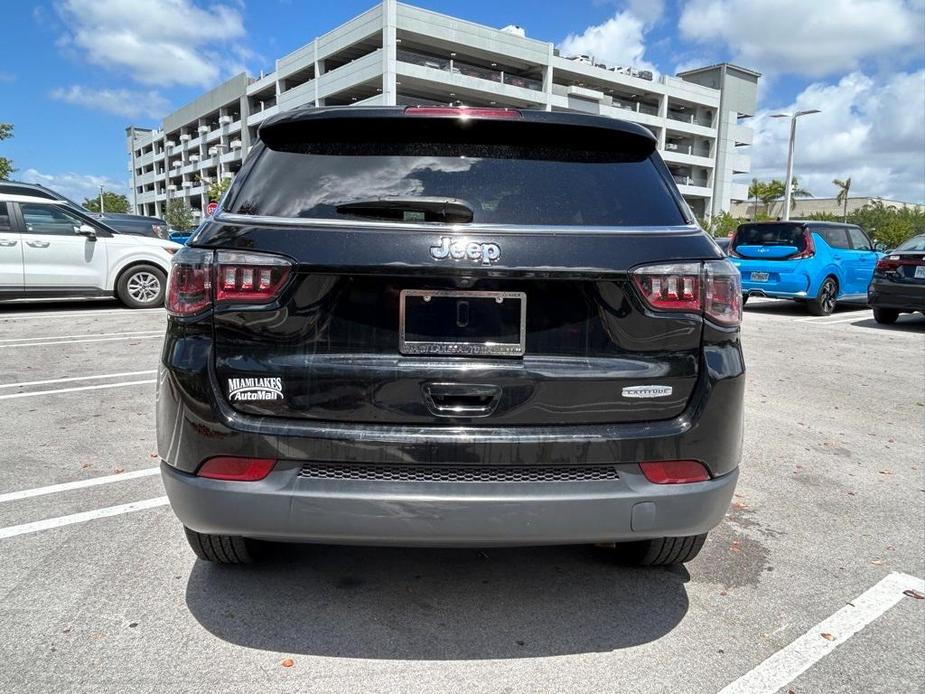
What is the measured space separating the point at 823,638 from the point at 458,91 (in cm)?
5214

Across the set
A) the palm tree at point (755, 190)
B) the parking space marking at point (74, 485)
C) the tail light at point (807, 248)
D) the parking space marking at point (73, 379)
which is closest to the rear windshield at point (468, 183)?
the parking space marking at point (74, 485)

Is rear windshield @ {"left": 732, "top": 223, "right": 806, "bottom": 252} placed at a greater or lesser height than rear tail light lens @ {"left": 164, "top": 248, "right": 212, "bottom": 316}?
greater

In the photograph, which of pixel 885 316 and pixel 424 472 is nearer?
pixel 424 472

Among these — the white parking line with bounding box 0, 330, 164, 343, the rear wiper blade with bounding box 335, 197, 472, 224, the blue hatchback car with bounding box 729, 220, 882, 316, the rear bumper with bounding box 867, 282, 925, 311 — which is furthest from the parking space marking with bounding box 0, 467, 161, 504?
the rear bumper with bounding box 867, 282, 925, 311

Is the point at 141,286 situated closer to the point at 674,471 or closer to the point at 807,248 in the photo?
the point at 674,471

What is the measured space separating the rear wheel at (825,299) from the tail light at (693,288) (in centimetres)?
1143

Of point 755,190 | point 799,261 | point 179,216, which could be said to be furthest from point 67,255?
point 755,190

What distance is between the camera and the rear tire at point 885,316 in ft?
37.2

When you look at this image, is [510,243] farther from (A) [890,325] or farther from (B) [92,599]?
(A) [890,325]

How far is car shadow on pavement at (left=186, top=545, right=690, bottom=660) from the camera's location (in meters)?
2.33

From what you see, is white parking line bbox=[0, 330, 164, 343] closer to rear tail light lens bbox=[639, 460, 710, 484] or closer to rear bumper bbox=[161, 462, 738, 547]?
rear bumper bbox=[161, 462, 738, 547]

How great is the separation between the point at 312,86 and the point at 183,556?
57.4 meters

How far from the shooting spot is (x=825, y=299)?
12477mm

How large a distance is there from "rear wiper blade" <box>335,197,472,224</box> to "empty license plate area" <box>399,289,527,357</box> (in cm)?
25
